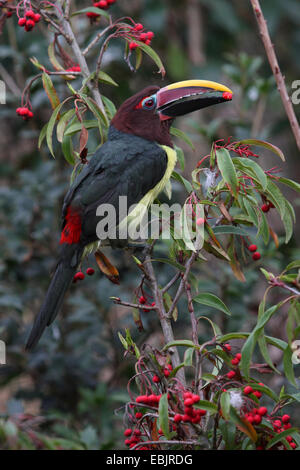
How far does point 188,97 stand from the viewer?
2607 millimetres

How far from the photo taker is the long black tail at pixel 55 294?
2.34 m

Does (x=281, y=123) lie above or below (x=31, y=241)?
above

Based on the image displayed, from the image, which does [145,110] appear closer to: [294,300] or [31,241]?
[31,241]

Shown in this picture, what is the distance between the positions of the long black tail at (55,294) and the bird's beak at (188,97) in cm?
78

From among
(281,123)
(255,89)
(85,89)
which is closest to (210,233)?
(85,89)

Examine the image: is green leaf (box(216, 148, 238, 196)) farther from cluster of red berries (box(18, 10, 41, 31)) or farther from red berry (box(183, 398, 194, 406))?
cluster of red berries (box(18, 10, 41, 31))

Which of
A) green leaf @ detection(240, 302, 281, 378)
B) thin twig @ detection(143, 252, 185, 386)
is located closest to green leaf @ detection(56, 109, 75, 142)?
thin twig @ detection(143, 252, 185, 386)

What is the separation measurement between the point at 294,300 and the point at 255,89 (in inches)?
90.6

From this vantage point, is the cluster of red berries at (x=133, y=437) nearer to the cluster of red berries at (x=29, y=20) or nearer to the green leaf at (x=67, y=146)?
the green leaf at (x=67, y=146)

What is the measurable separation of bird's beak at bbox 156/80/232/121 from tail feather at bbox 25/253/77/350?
0.86m

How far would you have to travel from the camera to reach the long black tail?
2.34 metres

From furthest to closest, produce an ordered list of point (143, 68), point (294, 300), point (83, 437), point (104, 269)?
point (143, 68)
point (83, 437)
point (104, 269)
point (294, 300)

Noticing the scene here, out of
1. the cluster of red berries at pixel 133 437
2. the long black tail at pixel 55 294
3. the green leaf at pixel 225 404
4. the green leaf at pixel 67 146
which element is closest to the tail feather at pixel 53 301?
the long black tail at pixel 55 294

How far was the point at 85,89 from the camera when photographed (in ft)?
7.82
